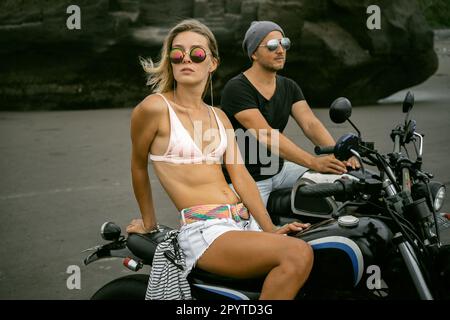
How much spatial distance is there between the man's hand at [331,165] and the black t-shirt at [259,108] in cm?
68

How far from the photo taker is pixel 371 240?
2.18 metres

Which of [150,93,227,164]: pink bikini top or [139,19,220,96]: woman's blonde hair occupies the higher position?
[139,19,220,96]: woman's blonde hair

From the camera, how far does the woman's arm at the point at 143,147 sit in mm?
2676

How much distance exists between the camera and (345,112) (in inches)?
92.2

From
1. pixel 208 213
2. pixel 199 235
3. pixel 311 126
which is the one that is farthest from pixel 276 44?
pixel 199 235

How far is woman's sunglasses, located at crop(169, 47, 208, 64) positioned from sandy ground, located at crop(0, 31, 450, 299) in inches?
78.2

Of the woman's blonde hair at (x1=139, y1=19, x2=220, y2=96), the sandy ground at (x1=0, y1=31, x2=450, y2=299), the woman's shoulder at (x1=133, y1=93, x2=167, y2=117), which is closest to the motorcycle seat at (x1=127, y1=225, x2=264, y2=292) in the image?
the woman's shoulder at (x1=133, y1=93, x2=167, y2=117)

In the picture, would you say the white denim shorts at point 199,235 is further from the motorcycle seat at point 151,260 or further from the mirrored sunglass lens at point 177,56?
the mirrored sunglass lens at point 177,56

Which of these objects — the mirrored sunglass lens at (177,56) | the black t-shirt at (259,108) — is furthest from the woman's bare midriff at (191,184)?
the black t-shirt at (259,108)

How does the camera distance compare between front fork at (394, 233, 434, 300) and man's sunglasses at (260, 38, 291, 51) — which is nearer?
front fork at (394, 233, 434, 300)

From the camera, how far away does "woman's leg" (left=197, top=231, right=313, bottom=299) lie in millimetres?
2176

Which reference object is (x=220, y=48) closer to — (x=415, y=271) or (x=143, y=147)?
(x=143, y=147)

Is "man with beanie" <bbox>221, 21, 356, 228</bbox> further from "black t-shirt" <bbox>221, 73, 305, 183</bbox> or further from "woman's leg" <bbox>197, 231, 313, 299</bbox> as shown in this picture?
"woman's leg" <bbox>197, 231, 313, 299</bbox>
